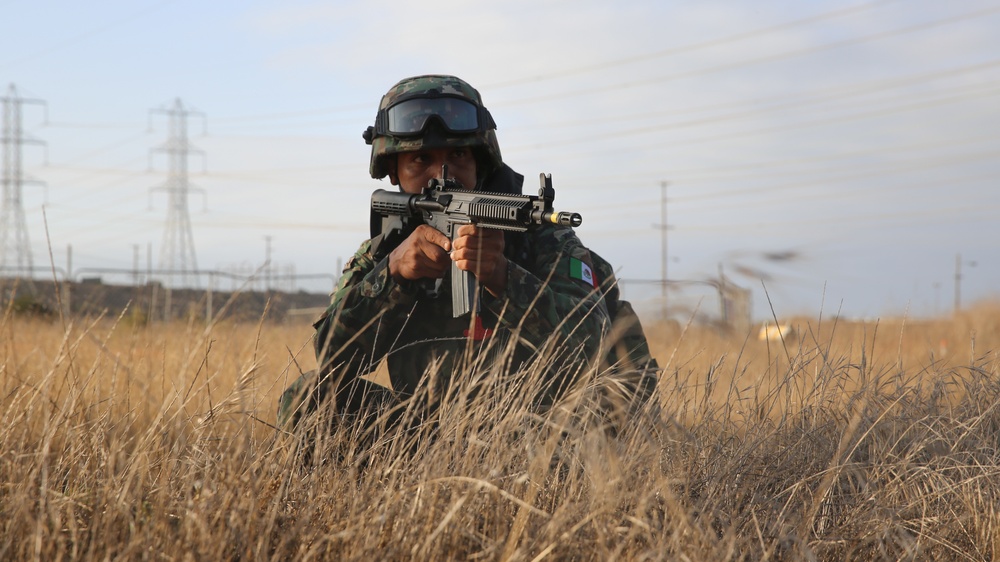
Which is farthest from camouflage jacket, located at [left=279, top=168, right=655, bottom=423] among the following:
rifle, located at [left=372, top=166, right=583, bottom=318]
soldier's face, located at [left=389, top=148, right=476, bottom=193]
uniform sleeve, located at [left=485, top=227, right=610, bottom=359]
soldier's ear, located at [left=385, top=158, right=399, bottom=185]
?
soldier's ear, located at [left=385, top=158, right=399, bottom=185]

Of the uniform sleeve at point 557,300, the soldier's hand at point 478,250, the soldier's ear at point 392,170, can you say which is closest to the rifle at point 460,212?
the soldier's hand at point 478,250

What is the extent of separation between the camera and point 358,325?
3.48m

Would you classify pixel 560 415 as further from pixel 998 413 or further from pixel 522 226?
pixel 998 413

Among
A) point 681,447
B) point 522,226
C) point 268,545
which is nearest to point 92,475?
point 268,545

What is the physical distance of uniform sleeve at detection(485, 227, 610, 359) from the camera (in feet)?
10.7

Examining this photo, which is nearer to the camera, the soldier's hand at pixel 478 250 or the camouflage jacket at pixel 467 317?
the soldier's hand at pixel 478 250

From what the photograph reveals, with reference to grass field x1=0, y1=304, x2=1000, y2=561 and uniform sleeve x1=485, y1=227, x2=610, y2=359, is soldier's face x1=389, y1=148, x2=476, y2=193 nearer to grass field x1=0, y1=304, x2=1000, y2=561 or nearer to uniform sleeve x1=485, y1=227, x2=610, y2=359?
uniform sleeve x1=485, y1=227, x2=610, y2=359

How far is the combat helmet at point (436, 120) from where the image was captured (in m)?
3.65

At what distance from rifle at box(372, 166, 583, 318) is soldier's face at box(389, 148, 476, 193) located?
0.16 m

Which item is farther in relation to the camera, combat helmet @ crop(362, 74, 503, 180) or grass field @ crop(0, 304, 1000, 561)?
combat helmet @ crop(362, 74, 503, 180)

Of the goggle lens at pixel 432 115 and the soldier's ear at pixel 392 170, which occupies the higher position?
the goggle lens at pixel 432 115

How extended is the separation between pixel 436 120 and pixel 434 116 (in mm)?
24

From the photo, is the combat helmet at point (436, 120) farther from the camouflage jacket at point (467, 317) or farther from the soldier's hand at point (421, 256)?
the soldier's hand at point (421, 256)

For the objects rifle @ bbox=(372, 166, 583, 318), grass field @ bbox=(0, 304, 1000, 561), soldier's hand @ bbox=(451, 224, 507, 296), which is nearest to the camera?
grass field @ bbox=(0, 304, 1000, 561)
